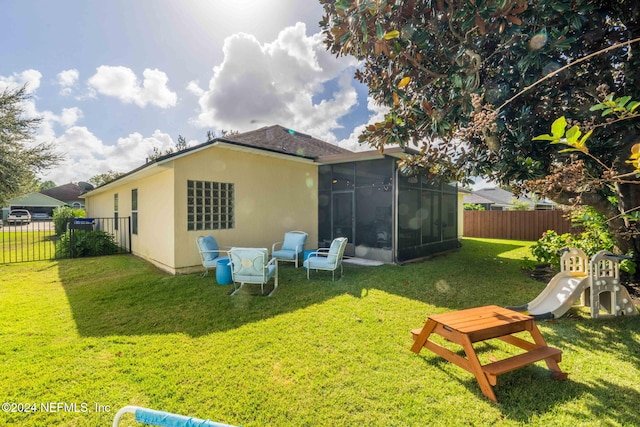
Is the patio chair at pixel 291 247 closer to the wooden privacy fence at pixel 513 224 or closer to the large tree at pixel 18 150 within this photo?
the wooden privacy fence at pixel 513 224

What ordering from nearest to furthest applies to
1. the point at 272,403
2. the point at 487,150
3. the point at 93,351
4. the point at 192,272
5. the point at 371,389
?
the point at 272,403, the point at 371,389, the point at 93,351, the point at 487,150, the point at 192,272

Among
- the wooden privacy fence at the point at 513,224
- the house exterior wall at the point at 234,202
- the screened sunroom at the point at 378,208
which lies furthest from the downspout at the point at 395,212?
the wooden privacy fence at the point at 513,224

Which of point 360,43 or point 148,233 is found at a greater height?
point 360,43

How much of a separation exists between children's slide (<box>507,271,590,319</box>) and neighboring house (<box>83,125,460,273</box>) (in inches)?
161

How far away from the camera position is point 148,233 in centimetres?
831

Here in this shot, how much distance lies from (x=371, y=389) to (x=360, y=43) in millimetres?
3701

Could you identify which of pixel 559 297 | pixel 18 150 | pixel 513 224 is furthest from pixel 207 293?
pixel 18 150

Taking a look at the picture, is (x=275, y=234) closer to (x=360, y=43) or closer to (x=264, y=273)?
(x=264, y=273)

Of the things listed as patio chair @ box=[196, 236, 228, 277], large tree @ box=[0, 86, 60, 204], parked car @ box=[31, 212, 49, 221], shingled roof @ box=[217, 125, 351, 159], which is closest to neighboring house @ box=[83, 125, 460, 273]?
patio chair @ box=[196, 236, 228, 277]

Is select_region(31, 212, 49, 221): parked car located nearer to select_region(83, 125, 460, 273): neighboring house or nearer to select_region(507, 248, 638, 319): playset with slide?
select_region(83, 125, 460, 273): neighboring house

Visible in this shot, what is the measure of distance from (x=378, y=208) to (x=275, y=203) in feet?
10.5

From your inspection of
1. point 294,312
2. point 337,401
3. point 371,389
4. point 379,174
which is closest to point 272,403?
point 337,401

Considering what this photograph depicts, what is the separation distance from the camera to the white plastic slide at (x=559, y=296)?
3999 mm

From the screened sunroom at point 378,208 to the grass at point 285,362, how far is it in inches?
121
